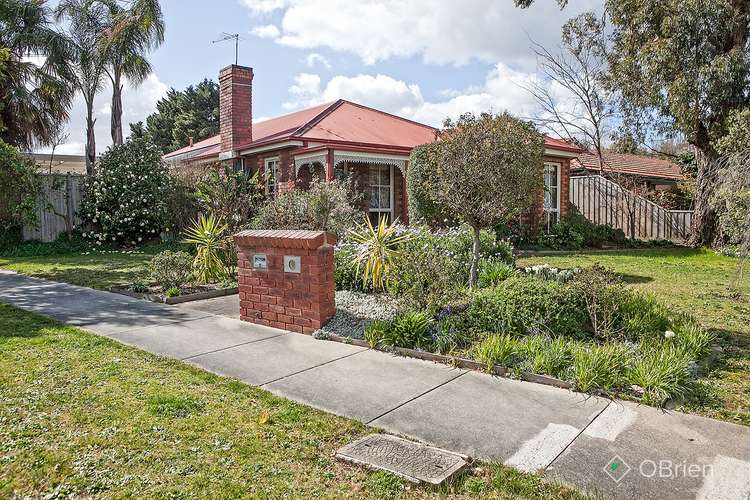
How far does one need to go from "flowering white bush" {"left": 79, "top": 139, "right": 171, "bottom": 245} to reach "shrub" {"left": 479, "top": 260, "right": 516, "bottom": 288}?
11.4 m

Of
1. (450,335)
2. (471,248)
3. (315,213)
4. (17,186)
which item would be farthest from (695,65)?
(17,186)

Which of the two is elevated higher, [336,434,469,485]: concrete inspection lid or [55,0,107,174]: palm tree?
[55,0,107,174]: palm tree

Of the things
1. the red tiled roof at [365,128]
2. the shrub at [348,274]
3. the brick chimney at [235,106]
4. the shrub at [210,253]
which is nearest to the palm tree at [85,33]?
the brick chimney at [235,106]

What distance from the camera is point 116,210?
1566cm

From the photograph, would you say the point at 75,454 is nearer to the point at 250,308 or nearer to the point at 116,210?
the point at 250,308

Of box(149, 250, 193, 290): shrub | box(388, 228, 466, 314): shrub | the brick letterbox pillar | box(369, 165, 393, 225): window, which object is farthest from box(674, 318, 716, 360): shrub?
box(369, 165, 393, 225): window

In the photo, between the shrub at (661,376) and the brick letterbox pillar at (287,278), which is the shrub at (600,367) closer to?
the shrub at (661,376)

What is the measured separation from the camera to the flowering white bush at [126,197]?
15.6 meters

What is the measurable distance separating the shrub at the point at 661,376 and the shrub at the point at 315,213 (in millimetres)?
5804

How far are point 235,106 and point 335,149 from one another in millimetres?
4335

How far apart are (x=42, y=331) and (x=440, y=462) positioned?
16.6ft

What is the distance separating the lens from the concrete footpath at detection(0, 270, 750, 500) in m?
2.97

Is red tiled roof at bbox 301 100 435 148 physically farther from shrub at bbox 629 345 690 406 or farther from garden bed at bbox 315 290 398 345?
shrub at bbox 629 345 690 406

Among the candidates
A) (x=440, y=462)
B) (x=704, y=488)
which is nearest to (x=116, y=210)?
(x=440, y=462)
